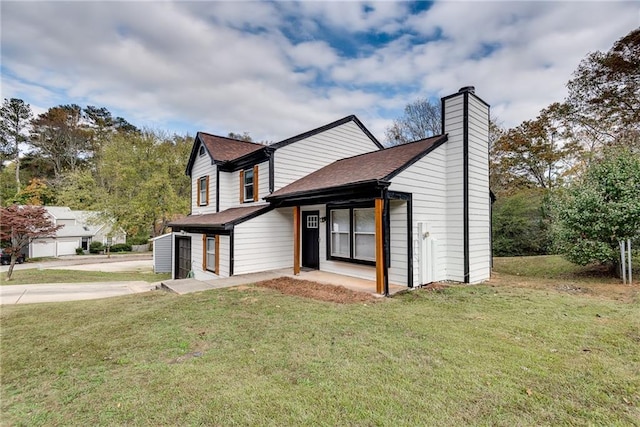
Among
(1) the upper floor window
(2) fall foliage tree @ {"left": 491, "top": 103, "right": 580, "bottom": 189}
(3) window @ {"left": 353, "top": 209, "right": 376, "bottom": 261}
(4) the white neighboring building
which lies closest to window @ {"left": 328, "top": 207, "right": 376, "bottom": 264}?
(3) window @ {"left": 353, "top": 209, "right": 376, "bottom": 261}

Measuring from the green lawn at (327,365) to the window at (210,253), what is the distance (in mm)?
4766

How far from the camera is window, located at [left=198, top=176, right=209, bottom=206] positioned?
47.8ft

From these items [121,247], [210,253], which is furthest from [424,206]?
[121,247]

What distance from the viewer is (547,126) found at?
1880 cm

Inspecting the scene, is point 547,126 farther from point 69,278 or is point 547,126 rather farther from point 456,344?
point 69,278

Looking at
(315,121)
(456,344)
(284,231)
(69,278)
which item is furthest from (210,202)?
(315,121)

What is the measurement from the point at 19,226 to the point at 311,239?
14665 mm

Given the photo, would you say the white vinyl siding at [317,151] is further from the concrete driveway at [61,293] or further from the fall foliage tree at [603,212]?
the fall foliage tree at [603,212]

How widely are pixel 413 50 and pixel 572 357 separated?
11.2 m

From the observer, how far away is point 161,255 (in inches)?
701

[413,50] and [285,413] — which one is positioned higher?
[413,50]

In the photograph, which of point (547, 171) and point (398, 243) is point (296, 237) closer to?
point (398, 243)

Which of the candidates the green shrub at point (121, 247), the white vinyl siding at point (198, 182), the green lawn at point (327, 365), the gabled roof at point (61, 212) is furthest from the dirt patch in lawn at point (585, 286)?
the gabled roof at point (61, 212)

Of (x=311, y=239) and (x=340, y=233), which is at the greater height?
(x=340, y=233)
